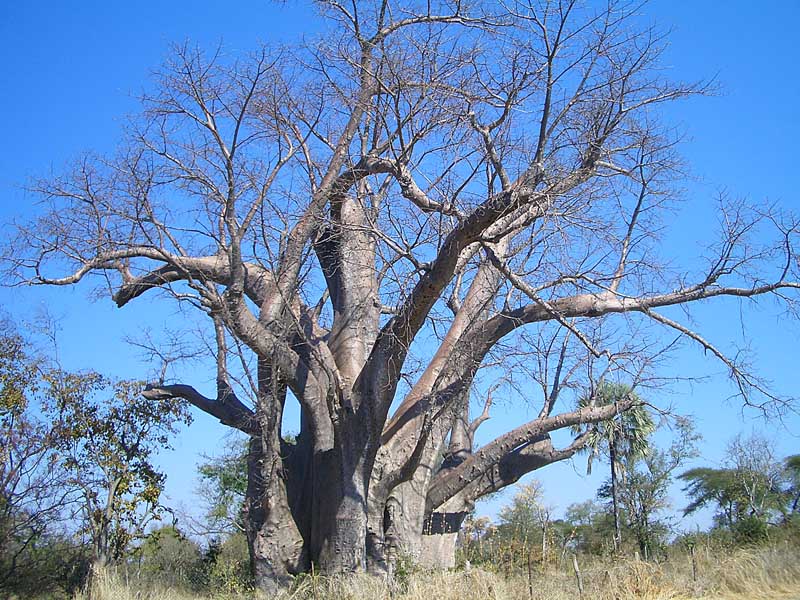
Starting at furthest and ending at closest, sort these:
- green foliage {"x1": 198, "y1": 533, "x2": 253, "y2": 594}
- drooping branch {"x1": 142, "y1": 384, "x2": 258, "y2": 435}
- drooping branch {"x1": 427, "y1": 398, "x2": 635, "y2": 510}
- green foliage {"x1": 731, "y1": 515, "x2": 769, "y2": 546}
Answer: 1. green foliage {"x1": 731, "y1": 515, "x2": 769, "y2": 546}
2. drooping branch {"x1": 427, "y1": 398, "x2": 635, "y2": 510}
3. drooping branch {"x1": 142, "y1": 384, "x2": 258, "y2": 435}
4. green foliage {"x1": 198, "y1": 533, "x2": 253, "y2": 594}

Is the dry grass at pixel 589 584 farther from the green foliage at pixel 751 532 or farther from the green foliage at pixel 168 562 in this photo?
the green foliage at pixel 751 532

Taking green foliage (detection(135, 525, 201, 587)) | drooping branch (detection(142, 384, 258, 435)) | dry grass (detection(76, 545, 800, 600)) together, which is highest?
drooping branch (detection(142, 384, 258, 435))

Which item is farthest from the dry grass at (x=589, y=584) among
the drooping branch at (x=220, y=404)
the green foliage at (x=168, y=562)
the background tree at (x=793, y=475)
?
the background tree at (x=793, y=475)

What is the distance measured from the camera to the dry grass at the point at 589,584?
661 cm

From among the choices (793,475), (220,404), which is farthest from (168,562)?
(793,475)

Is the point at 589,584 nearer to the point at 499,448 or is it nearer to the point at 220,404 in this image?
the point at 499,448

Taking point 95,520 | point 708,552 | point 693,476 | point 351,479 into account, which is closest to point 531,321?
point 351,479

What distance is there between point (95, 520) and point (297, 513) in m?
3.19

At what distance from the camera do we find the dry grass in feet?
21.7

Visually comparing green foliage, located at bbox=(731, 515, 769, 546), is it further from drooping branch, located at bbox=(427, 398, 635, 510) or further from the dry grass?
drooping branch, located at bbox=(427, 398, 635, 510)

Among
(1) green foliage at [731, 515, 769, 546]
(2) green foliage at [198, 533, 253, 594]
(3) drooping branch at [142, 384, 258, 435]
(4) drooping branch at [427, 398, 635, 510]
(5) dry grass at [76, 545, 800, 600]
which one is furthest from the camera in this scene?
(1) green foliage at [731, 515, 769, 546]

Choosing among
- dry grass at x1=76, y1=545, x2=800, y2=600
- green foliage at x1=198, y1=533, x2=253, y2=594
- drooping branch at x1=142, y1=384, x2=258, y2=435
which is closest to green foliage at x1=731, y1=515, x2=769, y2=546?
dry grass at x1=76, y1=545, x2=800, y2=600

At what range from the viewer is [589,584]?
24.8 ft

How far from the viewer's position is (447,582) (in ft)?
21.6
